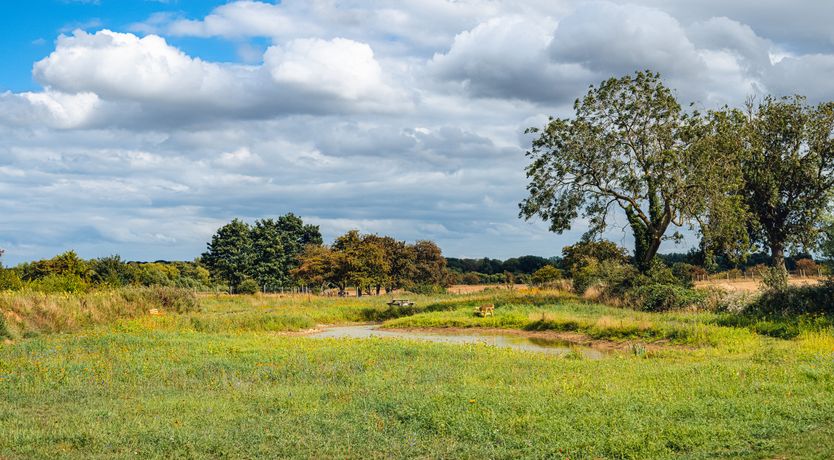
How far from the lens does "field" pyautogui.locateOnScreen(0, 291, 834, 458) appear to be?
31.5 feet

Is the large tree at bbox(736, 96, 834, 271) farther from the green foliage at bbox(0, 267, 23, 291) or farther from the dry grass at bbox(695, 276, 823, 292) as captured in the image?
the green foliage at bbox(0, 267, 23, 291)

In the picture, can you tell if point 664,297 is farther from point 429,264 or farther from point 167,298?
point 429,264

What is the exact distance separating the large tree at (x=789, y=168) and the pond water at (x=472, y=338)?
21834 millimetres

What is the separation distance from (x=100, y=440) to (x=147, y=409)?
2.31 meters

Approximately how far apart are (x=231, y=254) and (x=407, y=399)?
79413 millimetres

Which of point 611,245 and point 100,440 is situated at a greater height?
point 611,245

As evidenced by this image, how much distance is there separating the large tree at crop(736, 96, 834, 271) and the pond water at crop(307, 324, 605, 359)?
2183cm

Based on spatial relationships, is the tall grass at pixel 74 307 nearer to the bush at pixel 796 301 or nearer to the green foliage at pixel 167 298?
the green foliage at pixel 167 298

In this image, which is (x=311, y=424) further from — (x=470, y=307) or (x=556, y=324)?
(x=470, y=307)

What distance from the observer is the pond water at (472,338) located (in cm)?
2597

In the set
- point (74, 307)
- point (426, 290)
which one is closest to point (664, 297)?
point (74, 307)

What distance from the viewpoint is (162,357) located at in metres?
19.5

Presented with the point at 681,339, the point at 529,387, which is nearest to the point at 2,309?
the point at 529,387

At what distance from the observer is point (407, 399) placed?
1216 cm
